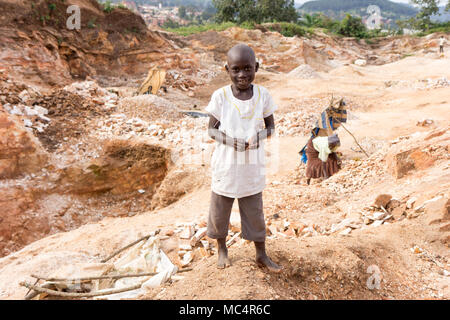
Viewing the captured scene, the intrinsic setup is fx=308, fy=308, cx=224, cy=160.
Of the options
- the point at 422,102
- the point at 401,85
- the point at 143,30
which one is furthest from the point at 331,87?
the point at 143,30

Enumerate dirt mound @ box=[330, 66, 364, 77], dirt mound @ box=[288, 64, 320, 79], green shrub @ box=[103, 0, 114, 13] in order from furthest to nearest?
1. dirt mound @ box=[330, 66, 364, 77]
2. dirt mound @ box=[288, 64, 320, 79]
3. green shrub @ box=[103, 0, 114, 13]

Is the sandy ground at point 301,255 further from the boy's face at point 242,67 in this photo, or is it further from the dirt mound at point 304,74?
the dirt mound at point 304,74

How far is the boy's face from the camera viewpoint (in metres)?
1.77

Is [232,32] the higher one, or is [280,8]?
[280,8]

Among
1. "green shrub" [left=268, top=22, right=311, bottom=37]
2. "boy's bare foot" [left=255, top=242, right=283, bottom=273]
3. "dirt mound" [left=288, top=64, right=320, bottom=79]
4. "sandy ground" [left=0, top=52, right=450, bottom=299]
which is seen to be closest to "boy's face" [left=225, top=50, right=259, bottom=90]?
"boy's bare foot" [left=255, top=242, right=283, bottom=273]

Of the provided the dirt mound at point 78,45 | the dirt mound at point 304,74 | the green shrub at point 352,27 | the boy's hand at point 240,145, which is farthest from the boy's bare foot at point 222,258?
the green shrub at point 352,27

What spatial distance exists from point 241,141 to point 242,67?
17.0 inches

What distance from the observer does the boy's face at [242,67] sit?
177 cm

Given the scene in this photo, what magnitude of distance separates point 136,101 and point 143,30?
758 cm

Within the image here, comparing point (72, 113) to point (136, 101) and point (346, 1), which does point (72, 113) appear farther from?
point (346, 1)

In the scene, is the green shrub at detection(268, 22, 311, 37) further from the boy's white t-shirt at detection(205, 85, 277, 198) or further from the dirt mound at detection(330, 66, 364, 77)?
the boy's white t-shirt at detection(205, 85, 277, 198)

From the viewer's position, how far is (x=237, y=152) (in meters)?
1.88

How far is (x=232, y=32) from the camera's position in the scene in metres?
19.4

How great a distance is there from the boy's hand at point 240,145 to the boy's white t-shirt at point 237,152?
36mm
